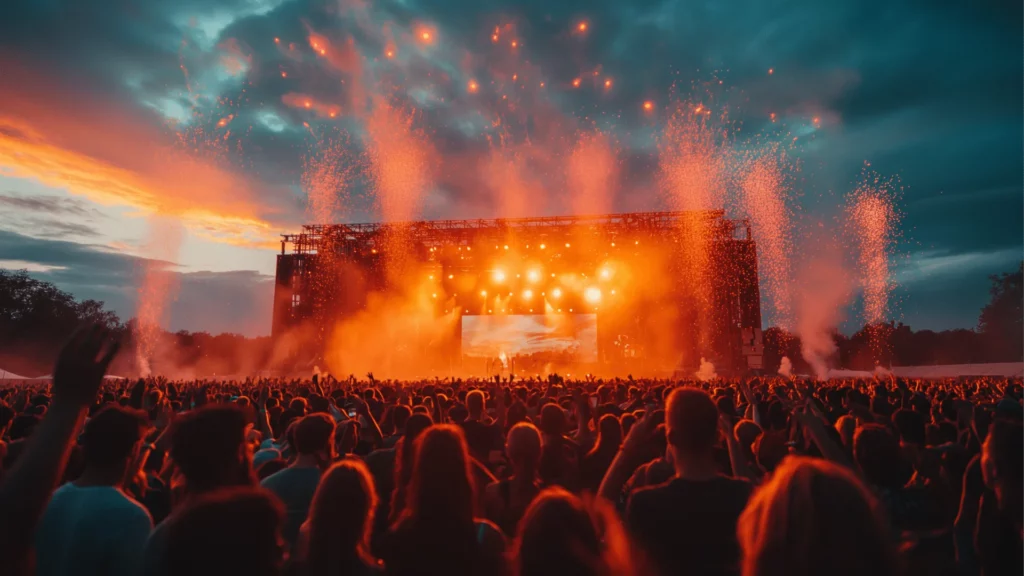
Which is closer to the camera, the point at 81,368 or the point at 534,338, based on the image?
the point at 81,368

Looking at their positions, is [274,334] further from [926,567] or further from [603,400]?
[926,567]

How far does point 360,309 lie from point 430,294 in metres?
4.73

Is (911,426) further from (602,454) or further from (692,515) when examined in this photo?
(692,515)

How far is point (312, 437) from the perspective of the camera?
139 inches

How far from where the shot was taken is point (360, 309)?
3653 cm

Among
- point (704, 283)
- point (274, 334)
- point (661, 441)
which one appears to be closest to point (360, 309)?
point (274, 334)

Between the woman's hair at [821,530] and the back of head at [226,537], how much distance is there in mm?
1295

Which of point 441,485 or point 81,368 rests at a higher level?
point 81,368

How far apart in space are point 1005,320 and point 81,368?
82427 mm

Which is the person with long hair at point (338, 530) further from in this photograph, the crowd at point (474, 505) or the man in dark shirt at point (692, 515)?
the man in dark shirt at point (692, 515)

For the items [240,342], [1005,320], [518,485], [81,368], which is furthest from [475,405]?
[1005,320]

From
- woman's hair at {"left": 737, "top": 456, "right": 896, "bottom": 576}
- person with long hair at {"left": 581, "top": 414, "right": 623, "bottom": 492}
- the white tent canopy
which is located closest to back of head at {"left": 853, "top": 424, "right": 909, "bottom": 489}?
woman's hair at {"left": 737, "top": 456, "right": 896, "bottom": 576}

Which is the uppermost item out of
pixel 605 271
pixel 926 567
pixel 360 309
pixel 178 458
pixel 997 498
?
pixel 605 271

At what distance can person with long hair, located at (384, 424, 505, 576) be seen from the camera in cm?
208
